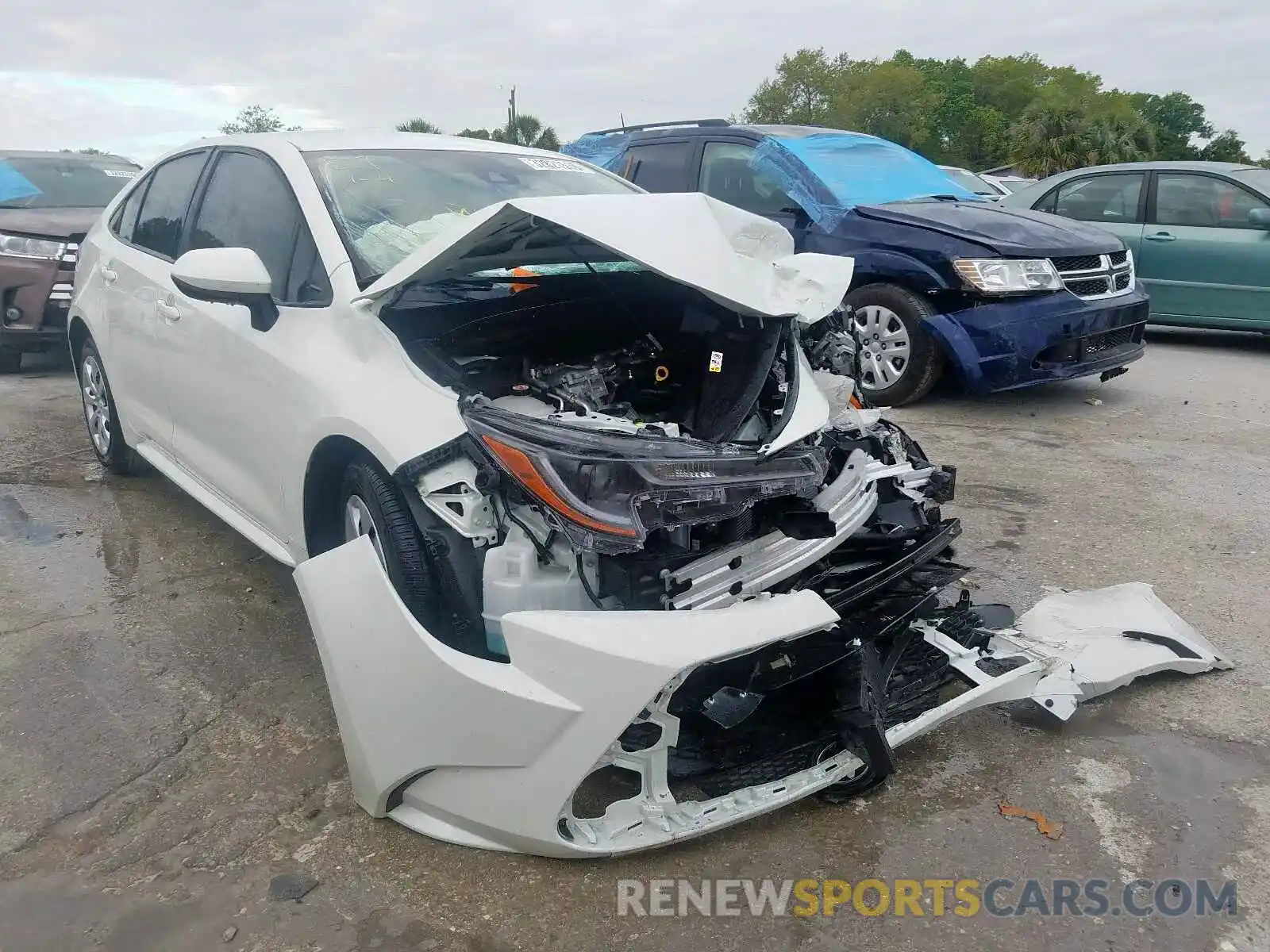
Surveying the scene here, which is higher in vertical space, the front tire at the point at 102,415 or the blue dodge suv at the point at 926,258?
the blue dodge suv at the point at 926,258

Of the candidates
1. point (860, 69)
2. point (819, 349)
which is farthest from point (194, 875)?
point (860, 69)

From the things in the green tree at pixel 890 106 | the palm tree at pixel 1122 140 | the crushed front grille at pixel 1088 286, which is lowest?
the crushed front grille at pixel 1088 286

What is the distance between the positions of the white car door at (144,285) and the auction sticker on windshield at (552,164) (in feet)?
4.37

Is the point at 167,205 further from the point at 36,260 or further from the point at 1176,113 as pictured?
the point at 1176,113

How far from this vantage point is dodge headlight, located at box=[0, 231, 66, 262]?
730cm

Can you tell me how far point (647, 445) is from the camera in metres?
2.30

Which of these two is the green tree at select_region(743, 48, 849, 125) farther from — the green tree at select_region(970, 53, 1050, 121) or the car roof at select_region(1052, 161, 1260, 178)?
the car roof at select_region(1052, 161, 1260, 178)

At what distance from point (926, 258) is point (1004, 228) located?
0.58m

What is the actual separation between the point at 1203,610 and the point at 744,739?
6.84 feet

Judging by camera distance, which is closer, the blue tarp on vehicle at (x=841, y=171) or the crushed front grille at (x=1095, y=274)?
the crushed front grille at (x=1095, y=274)

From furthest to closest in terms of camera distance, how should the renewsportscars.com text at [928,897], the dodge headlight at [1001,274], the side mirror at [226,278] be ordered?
the dodge headlight at [1001,274], the side mirror at [226,278], the renewsportscars.com text at [928,897]

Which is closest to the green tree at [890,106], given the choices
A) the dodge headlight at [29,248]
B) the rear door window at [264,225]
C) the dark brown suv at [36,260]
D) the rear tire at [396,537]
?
the dark brown suv at [36,260]

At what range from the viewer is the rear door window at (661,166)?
688 centimetres

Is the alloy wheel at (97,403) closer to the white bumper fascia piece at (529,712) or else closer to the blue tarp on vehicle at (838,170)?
the white bumper fascia piece at (529,712)
